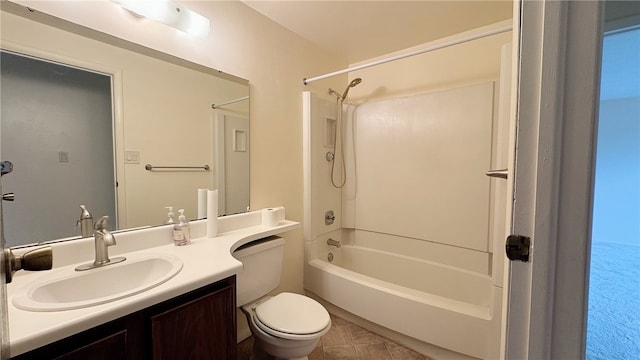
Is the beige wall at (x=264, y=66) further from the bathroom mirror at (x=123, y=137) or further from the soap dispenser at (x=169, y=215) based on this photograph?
the soap dispenser at (x=169, y=215)

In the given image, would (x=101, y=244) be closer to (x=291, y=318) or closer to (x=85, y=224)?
(x=85, y=224)

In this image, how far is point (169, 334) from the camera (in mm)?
867

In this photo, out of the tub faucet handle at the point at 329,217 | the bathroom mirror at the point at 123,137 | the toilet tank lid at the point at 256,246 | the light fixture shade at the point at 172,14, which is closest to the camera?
the bathroom mirror at the point at 123,137

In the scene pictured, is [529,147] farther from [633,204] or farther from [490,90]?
[490,90]

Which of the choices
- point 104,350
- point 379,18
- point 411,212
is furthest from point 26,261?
point 411,212

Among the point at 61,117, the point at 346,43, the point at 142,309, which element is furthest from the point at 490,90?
the point at 61,117

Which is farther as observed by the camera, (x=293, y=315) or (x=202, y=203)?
(x=202, y=203)

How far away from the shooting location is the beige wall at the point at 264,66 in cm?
134

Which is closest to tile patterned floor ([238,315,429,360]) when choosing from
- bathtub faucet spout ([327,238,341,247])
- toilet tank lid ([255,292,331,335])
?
toilet tank lid ([255,292,331,335])

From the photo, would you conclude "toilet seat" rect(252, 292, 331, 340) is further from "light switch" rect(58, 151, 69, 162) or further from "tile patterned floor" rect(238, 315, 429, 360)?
"light switch" rect(58, 151, 69, 162)

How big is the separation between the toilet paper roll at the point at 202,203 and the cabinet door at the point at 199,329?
632 mm

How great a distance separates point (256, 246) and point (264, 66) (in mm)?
1280

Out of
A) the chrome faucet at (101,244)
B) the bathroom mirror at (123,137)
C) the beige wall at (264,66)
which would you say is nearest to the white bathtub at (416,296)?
the beige wall at (264,66)

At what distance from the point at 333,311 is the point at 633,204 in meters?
1.98
